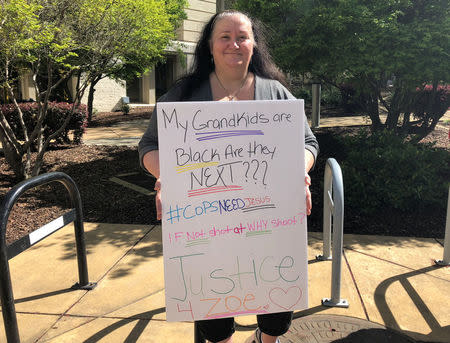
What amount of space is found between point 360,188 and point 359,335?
8.76 ft

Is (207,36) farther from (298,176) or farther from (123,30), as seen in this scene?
(123,30)

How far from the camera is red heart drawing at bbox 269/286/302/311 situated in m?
1.98

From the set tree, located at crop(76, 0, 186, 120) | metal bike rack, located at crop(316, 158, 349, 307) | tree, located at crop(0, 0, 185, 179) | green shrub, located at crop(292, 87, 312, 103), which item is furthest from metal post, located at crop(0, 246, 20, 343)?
green shrub, located at crop(292, 87, 312, 103)

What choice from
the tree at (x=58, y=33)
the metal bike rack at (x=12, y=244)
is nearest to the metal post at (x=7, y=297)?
the metal bike rack at (x=12, y=244)

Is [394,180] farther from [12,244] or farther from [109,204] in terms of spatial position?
[12,244]

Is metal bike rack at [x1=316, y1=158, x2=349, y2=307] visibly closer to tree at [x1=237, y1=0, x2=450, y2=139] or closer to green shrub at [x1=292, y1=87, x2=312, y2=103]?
tree at [x1=237, y1=0, x2=450, y2=139]

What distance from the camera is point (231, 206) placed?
1.92 m

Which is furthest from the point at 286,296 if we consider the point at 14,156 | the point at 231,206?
the point at 14,156

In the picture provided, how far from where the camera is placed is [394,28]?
5375 millimetres

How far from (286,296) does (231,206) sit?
0.53 meters

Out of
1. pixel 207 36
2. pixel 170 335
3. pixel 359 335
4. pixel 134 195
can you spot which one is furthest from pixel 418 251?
pixel 134 195

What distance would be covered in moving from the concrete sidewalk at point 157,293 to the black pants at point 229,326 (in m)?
0.53

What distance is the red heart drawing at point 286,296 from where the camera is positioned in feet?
6.49

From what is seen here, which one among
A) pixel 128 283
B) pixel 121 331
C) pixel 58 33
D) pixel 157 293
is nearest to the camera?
pixel 121 331
